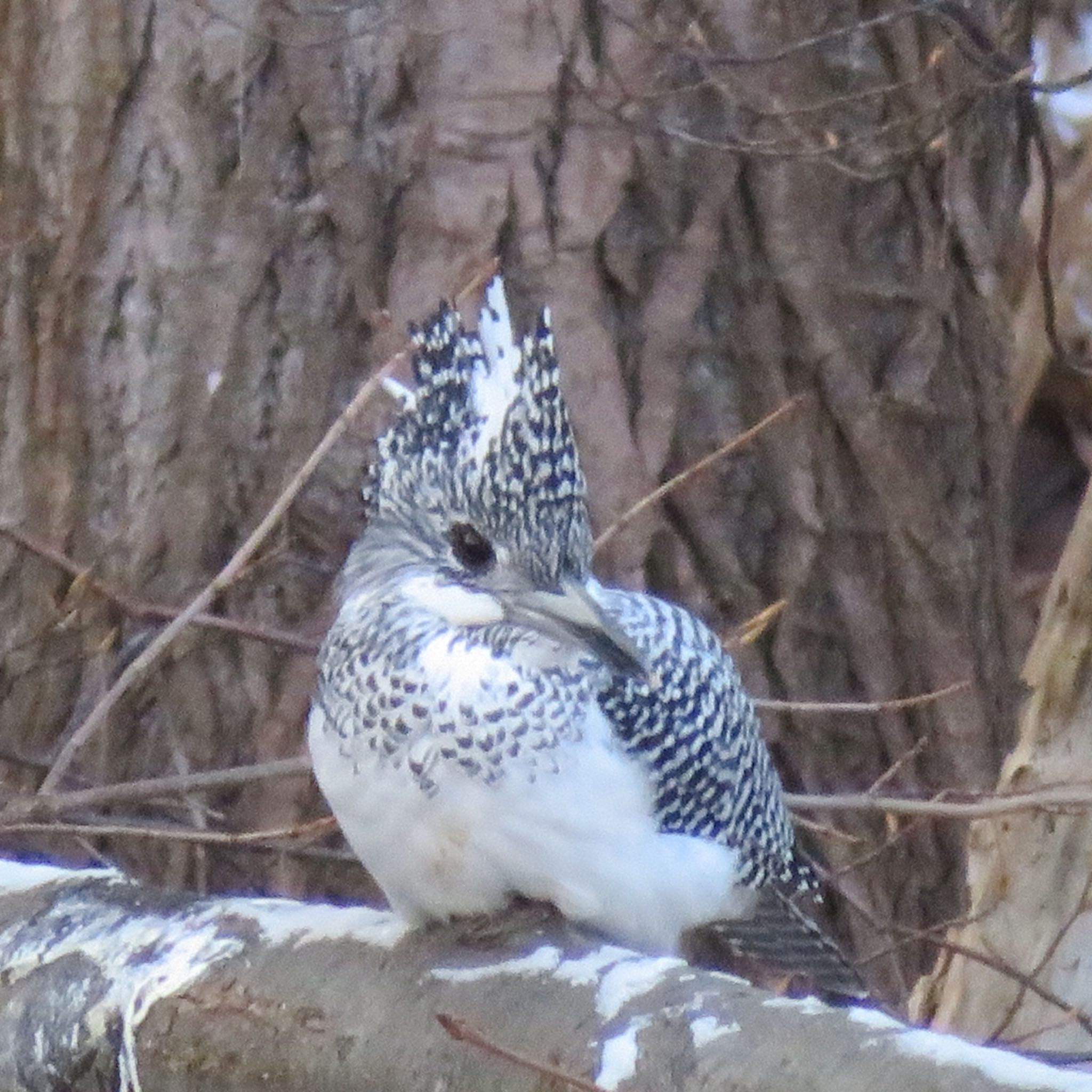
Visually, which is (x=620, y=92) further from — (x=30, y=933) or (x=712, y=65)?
(x=30, y=933)

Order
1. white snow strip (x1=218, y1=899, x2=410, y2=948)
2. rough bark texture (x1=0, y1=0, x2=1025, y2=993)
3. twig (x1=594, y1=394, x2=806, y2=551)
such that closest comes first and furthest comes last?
white snow strip (x1=218, y1=899, x2=410, y2=948) → twig (x1=594, y1=394, x2=806, y2=551) → rough bark texture (x1=0, y1=0, x2=1025, y2=993)

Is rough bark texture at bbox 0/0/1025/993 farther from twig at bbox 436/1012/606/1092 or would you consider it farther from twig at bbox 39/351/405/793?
twig at bbox 436/1012/606/1092

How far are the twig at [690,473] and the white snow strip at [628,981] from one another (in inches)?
26.9

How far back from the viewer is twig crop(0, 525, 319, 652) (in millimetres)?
2441

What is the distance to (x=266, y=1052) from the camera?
171 cm

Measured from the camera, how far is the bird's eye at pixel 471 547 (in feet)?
6.25

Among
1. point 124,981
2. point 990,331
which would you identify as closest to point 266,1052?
point 124,981

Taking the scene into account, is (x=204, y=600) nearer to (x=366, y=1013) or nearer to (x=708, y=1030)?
(x=366, y=1013)

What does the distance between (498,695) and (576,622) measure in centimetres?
10

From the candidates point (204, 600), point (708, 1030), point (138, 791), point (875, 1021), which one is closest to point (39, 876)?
point (138, 791)

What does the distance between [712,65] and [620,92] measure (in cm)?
15

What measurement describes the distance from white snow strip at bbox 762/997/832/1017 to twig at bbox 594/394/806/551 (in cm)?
79

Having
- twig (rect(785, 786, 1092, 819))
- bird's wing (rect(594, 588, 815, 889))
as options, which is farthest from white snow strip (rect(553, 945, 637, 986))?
twig (rect(785, 786, 1092, 819))

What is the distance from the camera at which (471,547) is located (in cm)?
193
